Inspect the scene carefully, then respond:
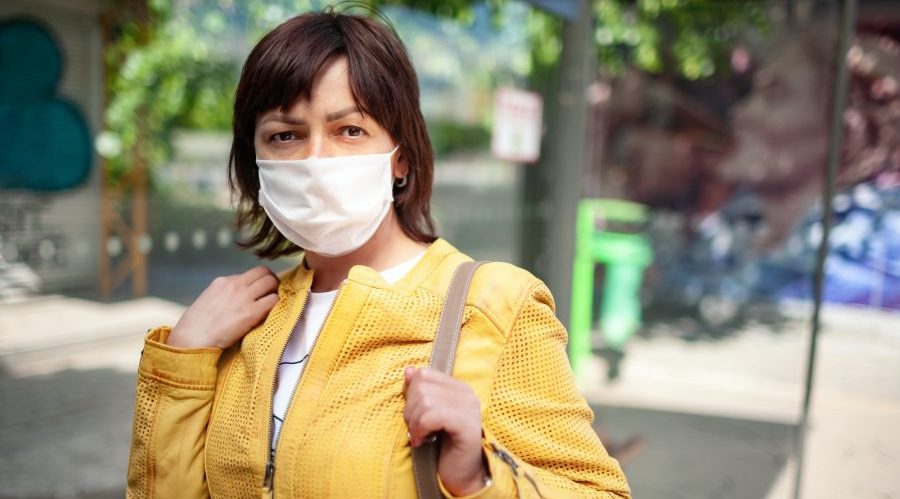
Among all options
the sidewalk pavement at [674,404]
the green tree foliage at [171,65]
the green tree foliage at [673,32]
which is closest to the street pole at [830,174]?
the sidewalk pavement at [674,404]

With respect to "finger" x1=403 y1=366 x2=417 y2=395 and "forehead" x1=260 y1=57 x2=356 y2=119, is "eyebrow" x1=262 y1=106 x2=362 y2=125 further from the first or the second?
"finger" x1=403 y1=366 x2=417 y2=395

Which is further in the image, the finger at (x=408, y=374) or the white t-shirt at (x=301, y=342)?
the white t-shirt at (x=301, y=342)

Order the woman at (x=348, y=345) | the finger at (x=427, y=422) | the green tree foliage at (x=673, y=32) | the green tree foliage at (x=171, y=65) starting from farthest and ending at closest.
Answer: the green tree foliage at (x=673, y=32), the green tree foliage at (x=171, y=65), the woman at (x=348, y=345), the finger at (x=427, y=422)

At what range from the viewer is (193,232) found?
3.87 meters

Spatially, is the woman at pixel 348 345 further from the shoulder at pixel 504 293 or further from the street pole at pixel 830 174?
the street pole at pixel 830 174

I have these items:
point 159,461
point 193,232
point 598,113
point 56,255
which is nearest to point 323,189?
point 159,461

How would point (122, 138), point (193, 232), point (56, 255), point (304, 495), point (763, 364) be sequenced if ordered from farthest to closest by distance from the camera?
point (763, 364)
point (193, 232)
point (122, 138)
point (56, 255)
point (304, 495)

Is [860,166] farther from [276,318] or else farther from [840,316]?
[276,318]

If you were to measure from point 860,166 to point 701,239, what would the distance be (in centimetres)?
204

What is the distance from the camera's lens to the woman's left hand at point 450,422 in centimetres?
118

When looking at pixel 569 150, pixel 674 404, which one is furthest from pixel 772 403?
pixel 569 150

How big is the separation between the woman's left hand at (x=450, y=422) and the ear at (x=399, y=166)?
46 centimetres

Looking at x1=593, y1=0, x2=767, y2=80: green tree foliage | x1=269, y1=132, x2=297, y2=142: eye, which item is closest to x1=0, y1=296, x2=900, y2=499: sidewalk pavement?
x1=269, y1=132, x2=297, y2=142: eye

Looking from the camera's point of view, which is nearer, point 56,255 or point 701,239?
point 56,255
